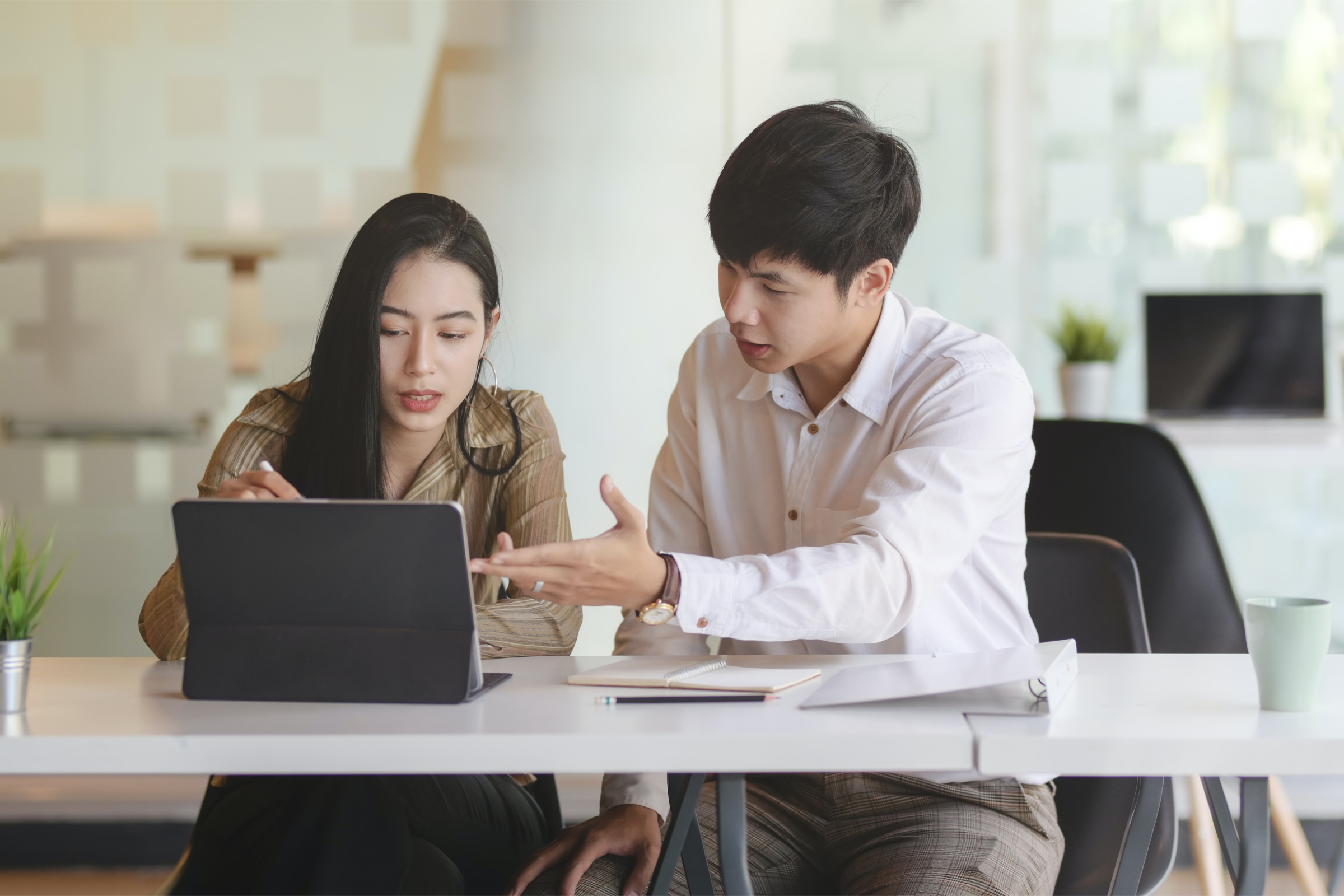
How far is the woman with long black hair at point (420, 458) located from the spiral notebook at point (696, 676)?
0.87 ft

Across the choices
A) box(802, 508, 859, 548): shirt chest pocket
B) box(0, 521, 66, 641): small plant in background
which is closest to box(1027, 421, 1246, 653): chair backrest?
box(802, 508, 859, 548): shirt chest pocket

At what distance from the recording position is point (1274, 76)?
10.2 ft

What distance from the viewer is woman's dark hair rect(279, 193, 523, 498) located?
1698 mm

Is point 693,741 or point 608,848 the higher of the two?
point 693,741

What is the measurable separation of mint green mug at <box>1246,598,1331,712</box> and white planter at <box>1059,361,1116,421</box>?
1.86m

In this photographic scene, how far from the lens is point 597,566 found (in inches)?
45.7

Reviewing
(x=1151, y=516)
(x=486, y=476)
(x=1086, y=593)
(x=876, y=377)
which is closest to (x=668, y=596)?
(x=876, y=377)

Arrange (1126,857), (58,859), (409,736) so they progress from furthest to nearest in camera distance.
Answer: (58,859), (1126,857), (409,736)

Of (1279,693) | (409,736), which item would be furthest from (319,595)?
(1279,693)

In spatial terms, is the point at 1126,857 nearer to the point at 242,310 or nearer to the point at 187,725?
the point at 187,725

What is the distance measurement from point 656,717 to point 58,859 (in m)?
2.54

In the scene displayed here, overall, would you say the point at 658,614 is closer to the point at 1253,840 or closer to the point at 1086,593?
the point at 1253,840

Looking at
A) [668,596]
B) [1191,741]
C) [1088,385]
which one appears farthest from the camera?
[1088,385]

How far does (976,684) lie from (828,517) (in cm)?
51
